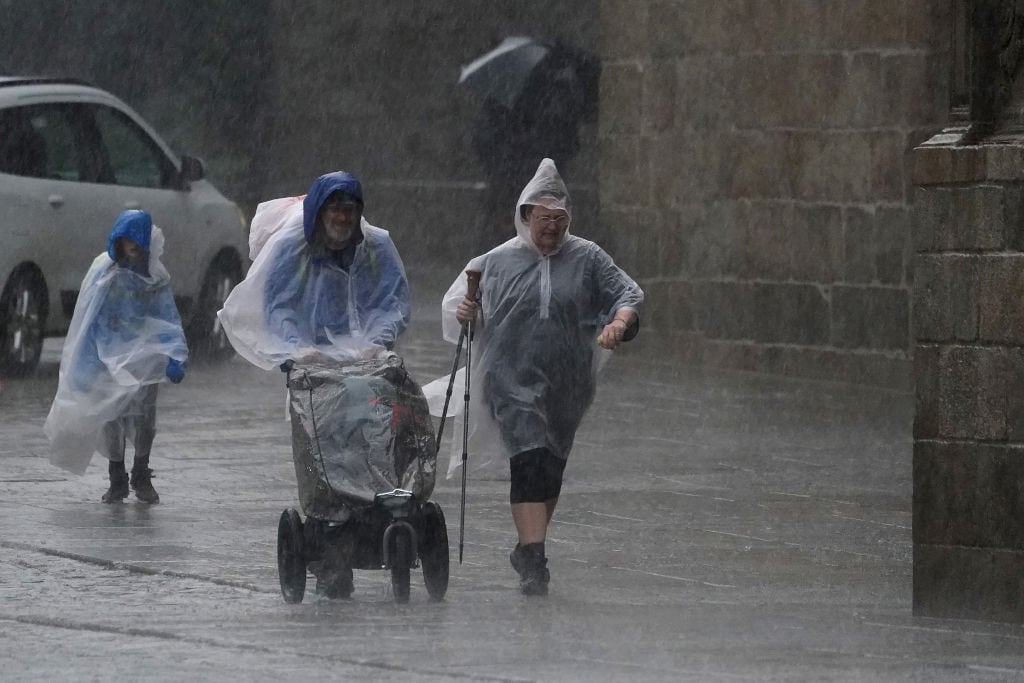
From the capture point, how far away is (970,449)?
7.93 metres

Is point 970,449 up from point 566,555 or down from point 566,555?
up

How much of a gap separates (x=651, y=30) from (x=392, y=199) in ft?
32.5

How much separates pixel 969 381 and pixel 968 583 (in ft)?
2.18

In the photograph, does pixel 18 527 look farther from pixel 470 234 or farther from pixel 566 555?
pixel 470 234

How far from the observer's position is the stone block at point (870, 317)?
15.7 meters

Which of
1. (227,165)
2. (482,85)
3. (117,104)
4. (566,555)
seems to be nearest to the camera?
(566,555)

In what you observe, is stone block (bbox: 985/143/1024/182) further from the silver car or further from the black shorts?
the silver car

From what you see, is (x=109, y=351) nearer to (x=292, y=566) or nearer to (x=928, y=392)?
(x=292, y=566)

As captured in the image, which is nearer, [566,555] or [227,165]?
[566,555]

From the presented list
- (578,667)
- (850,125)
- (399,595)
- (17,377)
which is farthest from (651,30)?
(578,667)

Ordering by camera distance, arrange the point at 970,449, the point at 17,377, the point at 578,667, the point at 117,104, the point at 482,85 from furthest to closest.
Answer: the point at 482,85
the point at 117,104
the point at 17,377
the point at 970,449
the point at 578,667

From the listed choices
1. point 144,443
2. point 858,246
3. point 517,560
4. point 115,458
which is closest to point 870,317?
point 858,246

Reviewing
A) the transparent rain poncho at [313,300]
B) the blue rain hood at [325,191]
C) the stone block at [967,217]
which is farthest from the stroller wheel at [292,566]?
the stone block at [967,217]

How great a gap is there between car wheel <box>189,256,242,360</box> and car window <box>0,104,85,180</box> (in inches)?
69.0
